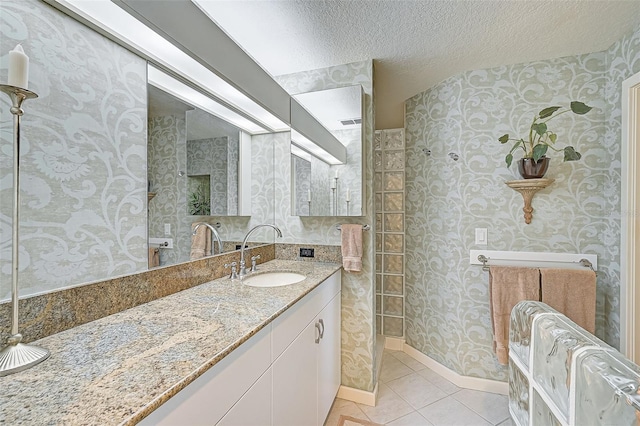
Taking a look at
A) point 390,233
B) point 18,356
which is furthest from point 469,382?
point 18,356

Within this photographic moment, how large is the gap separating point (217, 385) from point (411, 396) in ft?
6.13

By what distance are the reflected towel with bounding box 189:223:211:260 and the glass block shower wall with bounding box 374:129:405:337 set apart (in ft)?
6.12

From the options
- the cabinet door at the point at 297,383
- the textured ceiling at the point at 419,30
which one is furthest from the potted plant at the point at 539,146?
the cabinet door at the point at 297,383

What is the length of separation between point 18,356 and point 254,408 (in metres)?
0.66

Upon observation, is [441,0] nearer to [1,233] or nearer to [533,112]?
[533,112]

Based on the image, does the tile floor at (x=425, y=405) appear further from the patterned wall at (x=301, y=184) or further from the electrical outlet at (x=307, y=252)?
the patterned wall at (x=301, y=184)

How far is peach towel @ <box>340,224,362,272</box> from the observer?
6.31 feet

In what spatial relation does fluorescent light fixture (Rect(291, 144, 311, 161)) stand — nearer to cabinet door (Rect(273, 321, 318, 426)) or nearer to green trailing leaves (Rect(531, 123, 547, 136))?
cabinet door (Rect(273, 321, 318, 426))

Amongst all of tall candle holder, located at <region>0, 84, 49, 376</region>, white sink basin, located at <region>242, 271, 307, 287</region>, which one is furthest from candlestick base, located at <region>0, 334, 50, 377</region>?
white sink basin, located at <region>242, 271, 307, 287</region>

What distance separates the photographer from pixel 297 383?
4.23 feet

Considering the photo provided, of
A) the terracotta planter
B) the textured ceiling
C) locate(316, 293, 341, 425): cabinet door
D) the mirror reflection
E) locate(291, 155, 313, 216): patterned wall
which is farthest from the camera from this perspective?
locate(291, 155, 313, 216): patterned wall

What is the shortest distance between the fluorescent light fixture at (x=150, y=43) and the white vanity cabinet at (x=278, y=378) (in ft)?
3.81

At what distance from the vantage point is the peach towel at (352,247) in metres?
1.92

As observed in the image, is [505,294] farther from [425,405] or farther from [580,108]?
[580,108]
